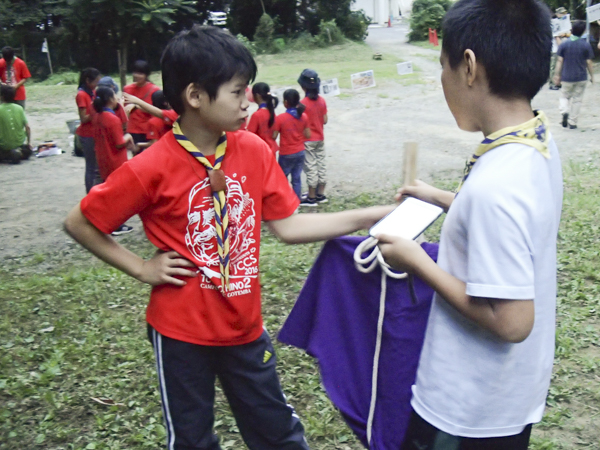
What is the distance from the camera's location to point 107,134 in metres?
6.43

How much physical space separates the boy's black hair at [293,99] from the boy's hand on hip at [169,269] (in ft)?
17.7

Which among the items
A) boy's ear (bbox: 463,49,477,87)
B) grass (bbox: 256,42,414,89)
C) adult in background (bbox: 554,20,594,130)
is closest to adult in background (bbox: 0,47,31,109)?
grass (bbox: 256,42,414,89)

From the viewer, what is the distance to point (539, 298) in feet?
4.88

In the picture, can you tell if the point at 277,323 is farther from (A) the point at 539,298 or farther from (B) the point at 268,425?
(A) the point at 539,298

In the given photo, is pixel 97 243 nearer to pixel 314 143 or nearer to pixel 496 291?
pixel 496 291

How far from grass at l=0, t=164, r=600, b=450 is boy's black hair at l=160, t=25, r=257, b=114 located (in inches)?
72.6

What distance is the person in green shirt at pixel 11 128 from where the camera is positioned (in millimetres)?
10336

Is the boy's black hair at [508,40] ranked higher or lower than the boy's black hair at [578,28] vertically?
lower

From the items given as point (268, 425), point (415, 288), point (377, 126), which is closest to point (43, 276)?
point (268, 425)

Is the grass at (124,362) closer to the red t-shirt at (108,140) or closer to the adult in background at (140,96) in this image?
the red t-shirt at (108,140)

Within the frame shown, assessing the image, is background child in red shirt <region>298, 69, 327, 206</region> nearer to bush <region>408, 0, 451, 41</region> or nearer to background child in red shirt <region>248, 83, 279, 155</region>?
background child in red shirt <region>248, 83, 279, 155</region>

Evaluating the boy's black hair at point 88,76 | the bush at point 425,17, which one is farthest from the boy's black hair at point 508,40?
the bush at point 425,17

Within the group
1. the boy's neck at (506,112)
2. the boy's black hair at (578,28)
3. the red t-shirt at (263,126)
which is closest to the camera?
the boy's neck at (506,112)

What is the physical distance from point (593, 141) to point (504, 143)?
9764 mm
